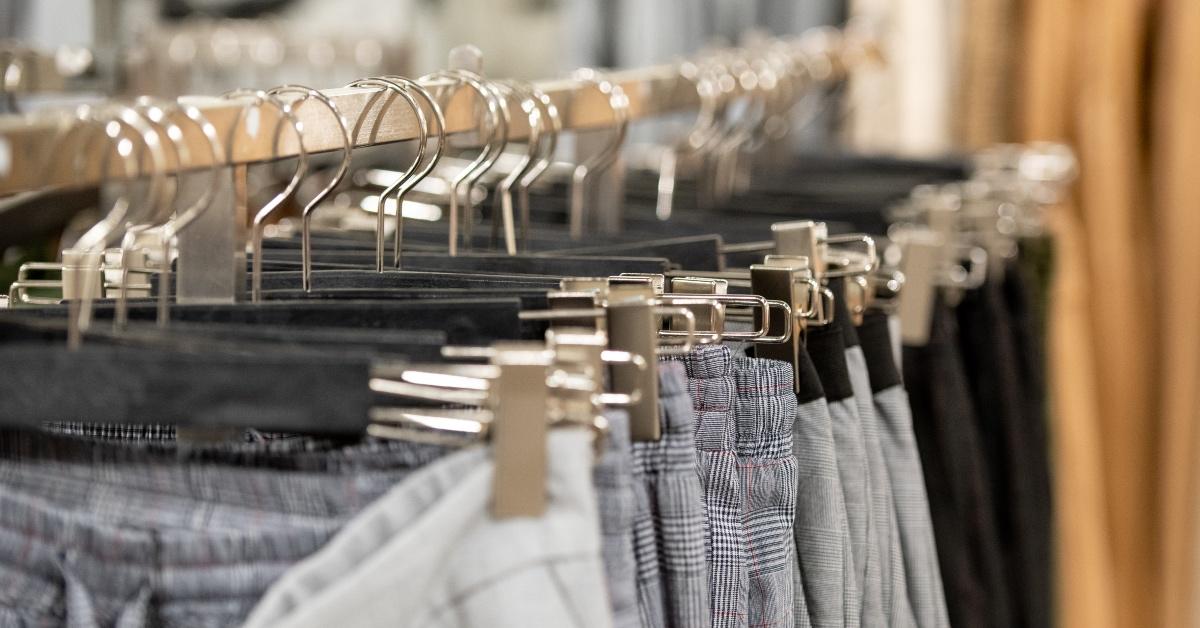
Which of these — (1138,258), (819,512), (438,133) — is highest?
(438,133)

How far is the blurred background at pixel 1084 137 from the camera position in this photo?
142 cm

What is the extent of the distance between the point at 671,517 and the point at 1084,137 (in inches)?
54.2

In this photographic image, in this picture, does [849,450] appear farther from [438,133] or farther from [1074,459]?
[1074,459]

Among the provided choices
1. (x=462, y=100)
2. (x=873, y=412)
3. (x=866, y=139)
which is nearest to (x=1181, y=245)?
(x=866, y=139)

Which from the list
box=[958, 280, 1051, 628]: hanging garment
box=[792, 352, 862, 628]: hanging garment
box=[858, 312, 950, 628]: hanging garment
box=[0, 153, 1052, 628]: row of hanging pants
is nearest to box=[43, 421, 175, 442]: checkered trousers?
box=[0, 153, 1052, 628]: row of hanging pants

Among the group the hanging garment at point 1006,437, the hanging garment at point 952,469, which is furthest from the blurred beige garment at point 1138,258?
the hanging garment at point 952,469

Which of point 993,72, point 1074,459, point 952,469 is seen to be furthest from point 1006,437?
point 993,72

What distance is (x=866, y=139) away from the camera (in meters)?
2.16

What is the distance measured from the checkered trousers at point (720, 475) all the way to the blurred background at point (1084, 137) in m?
0.82

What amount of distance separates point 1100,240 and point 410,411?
1368 millimetres

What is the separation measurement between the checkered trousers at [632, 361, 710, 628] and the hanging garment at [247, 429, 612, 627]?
0.08m

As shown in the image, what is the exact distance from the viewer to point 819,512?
708 mm

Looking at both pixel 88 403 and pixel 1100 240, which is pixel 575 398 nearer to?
pixel 88 403

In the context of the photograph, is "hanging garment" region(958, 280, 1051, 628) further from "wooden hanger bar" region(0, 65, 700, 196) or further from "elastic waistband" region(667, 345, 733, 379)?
"elastic waistband" region(667, 345, 733, 379)
